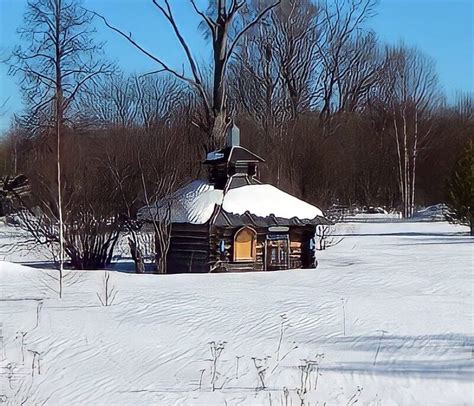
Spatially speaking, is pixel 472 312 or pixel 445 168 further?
pixel 445 168

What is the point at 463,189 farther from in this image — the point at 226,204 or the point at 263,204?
the point at 226,204

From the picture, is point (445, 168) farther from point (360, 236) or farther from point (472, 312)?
point (472, 312)

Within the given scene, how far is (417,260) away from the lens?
79.3 feet

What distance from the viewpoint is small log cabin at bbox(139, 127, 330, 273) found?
70.6 ft

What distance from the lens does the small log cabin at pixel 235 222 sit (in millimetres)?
21531

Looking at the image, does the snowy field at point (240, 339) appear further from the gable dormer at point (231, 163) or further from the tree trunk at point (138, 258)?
the gable dormer at point (231, 163)

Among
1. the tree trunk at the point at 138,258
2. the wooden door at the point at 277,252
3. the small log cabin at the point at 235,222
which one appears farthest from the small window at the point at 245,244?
the tree trunk at the point at 138,258

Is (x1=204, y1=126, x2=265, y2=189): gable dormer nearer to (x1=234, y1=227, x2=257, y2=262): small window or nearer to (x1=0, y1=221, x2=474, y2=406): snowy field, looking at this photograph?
(x1=234, y1=227, x2=257, y2=262): small window

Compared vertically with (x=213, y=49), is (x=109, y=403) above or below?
below

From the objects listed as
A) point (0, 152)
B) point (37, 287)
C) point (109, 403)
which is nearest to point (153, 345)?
point (109, 403)

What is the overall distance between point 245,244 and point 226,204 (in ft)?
3.97

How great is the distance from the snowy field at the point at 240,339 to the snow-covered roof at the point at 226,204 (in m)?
1.89

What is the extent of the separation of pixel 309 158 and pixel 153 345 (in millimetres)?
29376

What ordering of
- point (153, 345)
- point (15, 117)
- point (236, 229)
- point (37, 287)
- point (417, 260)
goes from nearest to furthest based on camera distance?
point (153, 345) → point (37, 287) → point (236, 229) → point (417, 260) → point (15, 117)
